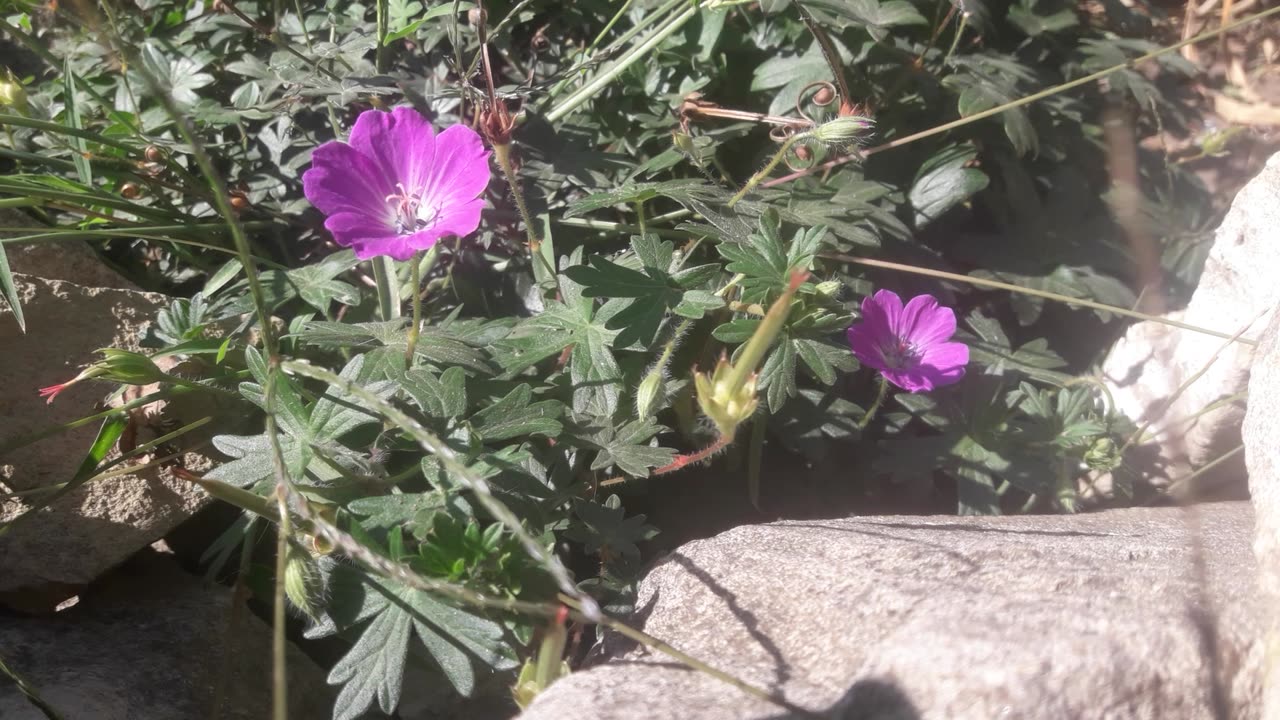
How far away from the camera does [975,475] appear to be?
206 centimetres

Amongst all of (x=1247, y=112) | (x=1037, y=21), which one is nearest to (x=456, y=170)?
(x=1037, y=21)

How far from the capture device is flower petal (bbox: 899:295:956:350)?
201 cm

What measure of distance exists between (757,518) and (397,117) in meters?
1.13

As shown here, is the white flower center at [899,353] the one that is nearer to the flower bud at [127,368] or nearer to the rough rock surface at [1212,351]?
the rough rock surface at [1212,351]

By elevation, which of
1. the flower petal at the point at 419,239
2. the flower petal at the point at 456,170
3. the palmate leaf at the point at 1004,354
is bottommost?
the palmate leaf at the point at 1004,354

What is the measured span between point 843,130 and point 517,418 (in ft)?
2.62

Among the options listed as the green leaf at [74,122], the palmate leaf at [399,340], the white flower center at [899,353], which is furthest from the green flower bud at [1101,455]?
the green leaf at [74,122]

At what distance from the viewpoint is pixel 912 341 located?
6.64 feet

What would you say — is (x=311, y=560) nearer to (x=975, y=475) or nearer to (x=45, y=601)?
(x=45, y=601)

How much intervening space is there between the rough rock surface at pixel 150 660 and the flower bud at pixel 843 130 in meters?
1.36

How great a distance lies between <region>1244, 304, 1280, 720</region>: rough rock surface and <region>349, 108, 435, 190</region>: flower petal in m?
1.47

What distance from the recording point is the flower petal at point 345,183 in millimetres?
1669

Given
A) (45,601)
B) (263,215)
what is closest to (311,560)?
(45,601)

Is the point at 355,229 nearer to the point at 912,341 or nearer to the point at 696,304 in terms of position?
the point at 696,304
